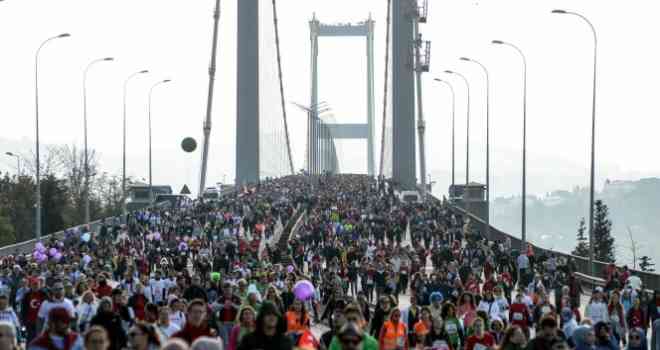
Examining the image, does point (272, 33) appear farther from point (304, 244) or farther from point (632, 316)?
point (632, 316)

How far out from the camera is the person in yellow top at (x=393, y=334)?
12.7 meters

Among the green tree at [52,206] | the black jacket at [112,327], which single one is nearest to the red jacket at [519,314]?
the black jacket at [112,327]

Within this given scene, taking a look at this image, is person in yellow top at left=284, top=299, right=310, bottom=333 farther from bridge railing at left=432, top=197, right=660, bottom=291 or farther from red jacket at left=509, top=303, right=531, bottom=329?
bridge railing at left=432, top=197, right=660, bottom=291

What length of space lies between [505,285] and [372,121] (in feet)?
479

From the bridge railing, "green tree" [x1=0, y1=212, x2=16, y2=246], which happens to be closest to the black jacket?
the bridge railing

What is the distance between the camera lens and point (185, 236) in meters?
46.0

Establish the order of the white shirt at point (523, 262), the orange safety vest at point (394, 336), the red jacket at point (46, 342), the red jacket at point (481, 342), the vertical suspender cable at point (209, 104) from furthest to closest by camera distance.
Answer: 1. the vertical suspender cable at point (209, 104)
2. the white shirt at point (523, 262)
3. the red jacket at point (481, 342)
4. the orange safety vest at point (394, 336)
5. the red jacket at point (46, 342)

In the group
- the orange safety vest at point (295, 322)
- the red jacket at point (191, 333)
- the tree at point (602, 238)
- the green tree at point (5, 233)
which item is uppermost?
the red jacket at point (191, 333)

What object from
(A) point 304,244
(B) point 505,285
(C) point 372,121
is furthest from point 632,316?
(C) point 372,121

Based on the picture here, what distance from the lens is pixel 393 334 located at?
12758mm

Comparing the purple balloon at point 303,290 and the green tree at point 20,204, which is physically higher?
the purple balloon at point 303,290

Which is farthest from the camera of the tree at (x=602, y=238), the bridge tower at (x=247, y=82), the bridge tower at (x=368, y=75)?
the bridge tower at (x=368, y=75)

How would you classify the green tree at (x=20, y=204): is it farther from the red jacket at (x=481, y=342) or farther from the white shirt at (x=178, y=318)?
the red jacket at (x=481, y=342)

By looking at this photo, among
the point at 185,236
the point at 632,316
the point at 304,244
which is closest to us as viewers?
the point at 632,316
